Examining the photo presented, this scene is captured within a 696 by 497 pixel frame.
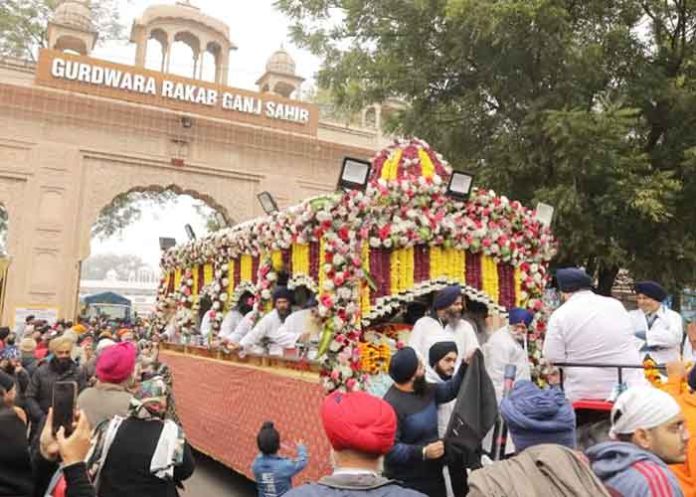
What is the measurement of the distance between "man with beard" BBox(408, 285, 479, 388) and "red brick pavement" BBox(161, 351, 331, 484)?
1.14 metres

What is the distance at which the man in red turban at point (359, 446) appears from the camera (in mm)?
2059

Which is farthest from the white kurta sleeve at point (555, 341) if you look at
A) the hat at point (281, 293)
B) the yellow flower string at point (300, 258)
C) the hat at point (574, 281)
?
the hat at point (281, 293)

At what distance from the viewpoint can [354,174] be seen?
622cm

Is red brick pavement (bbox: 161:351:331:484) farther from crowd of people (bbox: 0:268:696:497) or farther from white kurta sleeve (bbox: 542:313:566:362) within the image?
white kurta sleeve (bbox: 542:313:566:362)

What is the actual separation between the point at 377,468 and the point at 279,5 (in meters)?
12.4

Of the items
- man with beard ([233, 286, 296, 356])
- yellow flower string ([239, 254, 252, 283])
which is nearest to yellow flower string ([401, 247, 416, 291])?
man with beard ([233, 286, 296, 356])

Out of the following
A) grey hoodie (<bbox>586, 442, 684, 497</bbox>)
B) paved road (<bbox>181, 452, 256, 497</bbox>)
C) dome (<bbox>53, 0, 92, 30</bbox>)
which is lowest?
paved road (<bbox>181, 452, 256, 497</bbox>)

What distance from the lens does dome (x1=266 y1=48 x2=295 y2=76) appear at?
78.9 ft

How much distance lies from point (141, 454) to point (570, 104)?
30.4 feet

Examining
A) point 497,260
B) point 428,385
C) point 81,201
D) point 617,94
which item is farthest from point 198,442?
point 81,201

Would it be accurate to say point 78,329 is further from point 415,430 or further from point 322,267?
point 415,430

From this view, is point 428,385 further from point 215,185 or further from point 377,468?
point 215,185

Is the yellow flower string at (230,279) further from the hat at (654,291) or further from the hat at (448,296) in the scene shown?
the hat at (654,291)

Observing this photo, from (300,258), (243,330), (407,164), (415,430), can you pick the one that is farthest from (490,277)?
(415,430)
